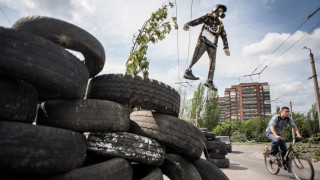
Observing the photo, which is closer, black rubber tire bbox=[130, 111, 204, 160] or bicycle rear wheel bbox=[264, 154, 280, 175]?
black rubber tire bbox=[130, 111, 204, 160]

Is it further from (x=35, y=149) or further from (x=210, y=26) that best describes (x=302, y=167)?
(x=35, y=149)

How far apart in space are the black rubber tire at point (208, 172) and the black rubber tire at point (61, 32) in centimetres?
227

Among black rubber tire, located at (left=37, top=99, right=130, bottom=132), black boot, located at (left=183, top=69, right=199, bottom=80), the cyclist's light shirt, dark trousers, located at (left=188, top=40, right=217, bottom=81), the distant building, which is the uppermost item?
the distant building

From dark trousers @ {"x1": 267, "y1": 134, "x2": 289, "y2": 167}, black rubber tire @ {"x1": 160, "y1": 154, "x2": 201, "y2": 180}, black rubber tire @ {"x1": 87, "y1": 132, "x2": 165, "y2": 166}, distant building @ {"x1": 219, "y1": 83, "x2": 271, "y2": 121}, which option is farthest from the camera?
distant building @ {"x1": 219, "y1": 83, "x2": 271, "y2": 121}

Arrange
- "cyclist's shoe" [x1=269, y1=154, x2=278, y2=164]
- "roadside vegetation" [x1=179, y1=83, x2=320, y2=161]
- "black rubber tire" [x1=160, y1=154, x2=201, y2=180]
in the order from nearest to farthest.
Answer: "black rubber tire" [x1=160, y1=154, x2=201, y2=180], "cyclist's shoe" [x1=269, y1=154, x2=278, y2=164], "roadside vegetation" [x1=179, y1=83, x2=320, y2=161]

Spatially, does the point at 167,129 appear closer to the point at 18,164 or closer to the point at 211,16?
the point at 18,164

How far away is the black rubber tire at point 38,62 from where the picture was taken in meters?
1.58

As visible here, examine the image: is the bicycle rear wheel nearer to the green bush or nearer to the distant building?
the green bush

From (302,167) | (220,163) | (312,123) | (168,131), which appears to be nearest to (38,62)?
(168,131)

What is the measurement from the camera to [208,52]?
4.77 metres

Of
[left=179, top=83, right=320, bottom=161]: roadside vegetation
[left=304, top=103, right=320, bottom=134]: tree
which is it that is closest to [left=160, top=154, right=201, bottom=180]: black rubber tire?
[left=179, top=83, right=320, bottom=161]: roadside vegetation

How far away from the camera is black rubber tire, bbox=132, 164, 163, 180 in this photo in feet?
7.49

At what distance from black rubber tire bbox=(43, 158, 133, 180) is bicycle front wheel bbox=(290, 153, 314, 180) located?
5195mm

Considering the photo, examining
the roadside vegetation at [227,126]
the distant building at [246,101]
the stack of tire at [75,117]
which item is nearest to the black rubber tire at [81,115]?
the stack of tire at [75,117]
